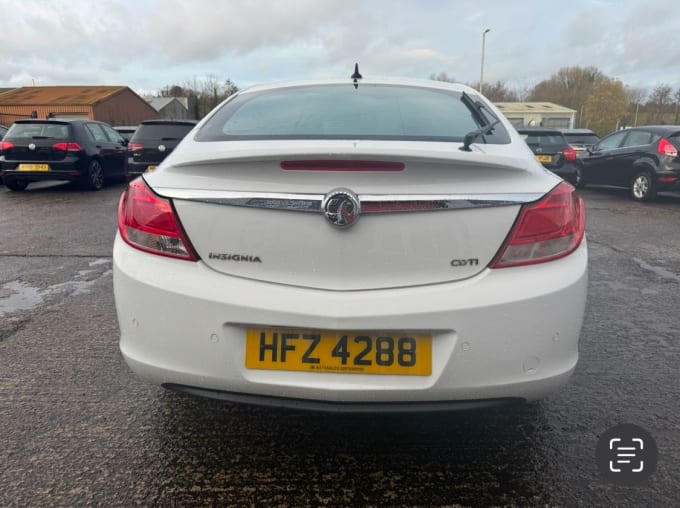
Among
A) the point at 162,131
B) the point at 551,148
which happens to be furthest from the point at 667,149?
the point at 162,131

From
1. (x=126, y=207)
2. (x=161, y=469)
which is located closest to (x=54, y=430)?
(x=161, y=469)

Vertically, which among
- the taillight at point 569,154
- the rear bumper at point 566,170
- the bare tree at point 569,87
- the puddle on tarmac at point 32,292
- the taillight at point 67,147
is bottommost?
the puddle on tarmac at point 32,292

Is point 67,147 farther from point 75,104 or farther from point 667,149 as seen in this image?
point 75,104

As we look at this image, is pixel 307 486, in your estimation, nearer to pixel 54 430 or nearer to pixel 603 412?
pixel 54 430

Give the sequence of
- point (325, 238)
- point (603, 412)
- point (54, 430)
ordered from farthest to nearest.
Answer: point (603, 412) → point (54, 430) → point (325, 238)

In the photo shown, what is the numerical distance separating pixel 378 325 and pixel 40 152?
10.9 metres

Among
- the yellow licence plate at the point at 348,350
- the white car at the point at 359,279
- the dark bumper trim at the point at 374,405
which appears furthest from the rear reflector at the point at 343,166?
the dark bumper trim at the point at 374,405

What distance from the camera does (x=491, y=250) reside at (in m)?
1.83

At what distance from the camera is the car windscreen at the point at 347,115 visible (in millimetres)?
2180

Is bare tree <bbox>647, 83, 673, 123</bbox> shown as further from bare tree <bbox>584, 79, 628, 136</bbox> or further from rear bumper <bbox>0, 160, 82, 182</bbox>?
rear bumper <bbox>0, 160, 82, 182</bbox>

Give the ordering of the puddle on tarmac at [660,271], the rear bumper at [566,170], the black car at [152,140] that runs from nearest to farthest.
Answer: the puddle on tarmac at [660,271] → the black car at [152,140] → the rear bumper at [566,170]

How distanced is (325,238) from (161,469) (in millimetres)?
1106

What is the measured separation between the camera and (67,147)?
10734mm

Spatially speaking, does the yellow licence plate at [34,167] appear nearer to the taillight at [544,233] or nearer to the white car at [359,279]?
the white car at [359,279]
